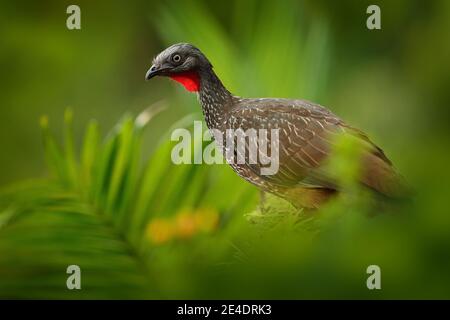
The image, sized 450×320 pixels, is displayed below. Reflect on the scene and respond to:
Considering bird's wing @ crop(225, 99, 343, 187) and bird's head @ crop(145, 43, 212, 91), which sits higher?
bird's head @ crop(145, 43, 212, 91)

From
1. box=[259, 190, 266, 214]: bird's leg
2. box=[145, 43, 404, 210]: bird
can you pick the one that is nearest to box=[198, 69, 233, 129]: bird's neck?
box=[145, 43, 404, 210]: bird

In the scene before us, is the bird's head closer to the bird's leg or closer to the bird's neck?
the bird's neck

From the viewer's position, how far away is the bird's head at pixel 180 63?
119 cm

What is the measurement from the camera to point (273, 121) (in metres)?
1.21

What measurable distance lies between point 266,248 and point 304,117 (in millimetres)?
922

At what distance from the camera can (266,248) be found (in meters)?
0.24

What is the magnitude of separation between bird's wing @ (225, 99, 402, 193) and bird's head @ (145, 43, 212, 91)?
0.39 ft

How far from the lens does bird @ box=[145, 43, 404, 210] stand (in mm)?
994

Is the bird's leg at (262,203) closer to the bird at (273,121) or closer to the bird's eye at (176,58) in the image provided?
the bird at (273,121)

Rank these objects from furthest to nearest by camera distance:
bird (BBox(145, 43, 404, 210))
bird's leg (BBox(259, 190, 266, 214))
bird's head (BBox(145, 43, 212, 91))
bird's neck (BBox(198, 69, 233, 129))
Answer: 1. bird's neck (BBox(198, 69, 233, 129))
2. bird's head (BBox(145, 43, 212, 91))
3. bird (BBox(145, 43, 404, 210))
4. bird's leg (BBox(259, 190, 266, 214))

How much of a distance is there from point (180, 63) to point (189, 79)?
72mm

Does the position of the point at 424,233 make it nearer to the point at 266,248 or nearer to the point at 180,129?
the point at 266,248

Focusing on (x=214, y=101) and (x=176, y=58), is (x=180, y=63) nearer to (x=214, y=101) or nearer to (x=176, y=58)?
(x=176, y=58)
